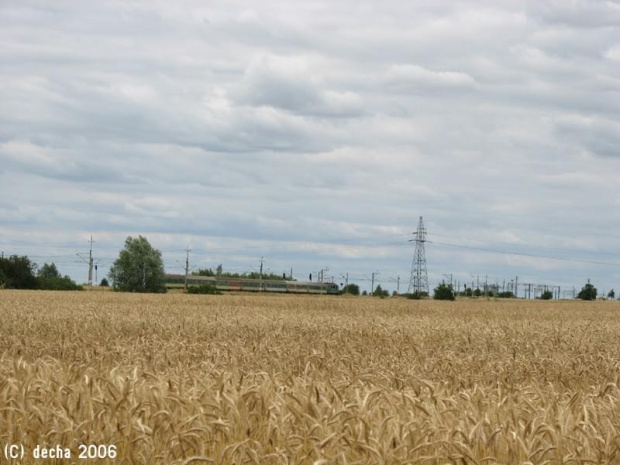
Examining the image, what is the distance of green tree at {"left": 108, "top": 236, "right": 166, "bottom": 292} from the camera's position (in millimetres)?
134125

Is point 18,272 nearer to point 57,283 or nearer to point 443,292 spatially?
point 57,283

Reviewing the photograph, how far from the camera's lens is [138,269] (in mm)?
135875

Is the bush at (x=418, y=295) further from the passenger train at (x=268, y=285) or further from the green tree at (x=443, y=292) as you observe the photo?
the passenger train at (x=268, y=285)

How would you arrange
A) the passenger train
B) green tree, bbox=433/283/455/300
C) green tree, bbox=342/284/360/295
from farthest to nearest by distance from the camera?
green tree, bbox=342/284/360/295 < the passenger train < green tree, bbox=433/283/455/300

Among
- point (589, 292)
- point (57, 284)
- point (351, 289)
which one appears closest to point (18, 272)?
point (57, 284)

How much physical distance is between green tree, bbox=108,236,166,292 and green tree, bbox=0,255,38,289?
2320 centimetres

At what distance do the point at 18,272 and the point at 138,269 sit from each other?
93.4 feet

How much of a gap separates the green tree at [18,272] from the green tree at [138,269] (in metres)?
23.2

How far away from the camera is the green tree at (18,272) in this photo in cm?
10771

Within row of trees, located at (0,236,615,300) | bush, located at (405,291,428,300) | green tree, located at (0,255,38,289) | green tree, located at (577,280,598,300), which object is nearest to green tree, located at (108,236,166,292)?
row of trees, located at (0,236,615,300)

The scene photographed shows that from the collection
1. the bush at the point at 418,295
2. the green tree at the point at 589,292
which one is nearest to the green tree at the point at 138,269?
the bush at the point at 418,295

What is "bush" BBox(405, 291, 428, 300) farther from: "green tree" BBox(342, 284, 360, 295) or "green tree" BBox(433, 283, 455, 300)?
"green tree" BBox(342, 284, 360, 295)

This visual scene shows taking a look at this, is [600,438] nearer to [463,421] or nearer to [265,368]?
[463,421]

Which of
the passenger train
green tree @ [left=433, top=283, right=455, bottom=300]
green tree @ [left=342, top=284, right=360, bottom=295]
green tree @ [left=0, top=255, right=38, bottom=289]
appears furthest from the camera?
green tree @ [left=342, top=284, right=360, bottom=295]
